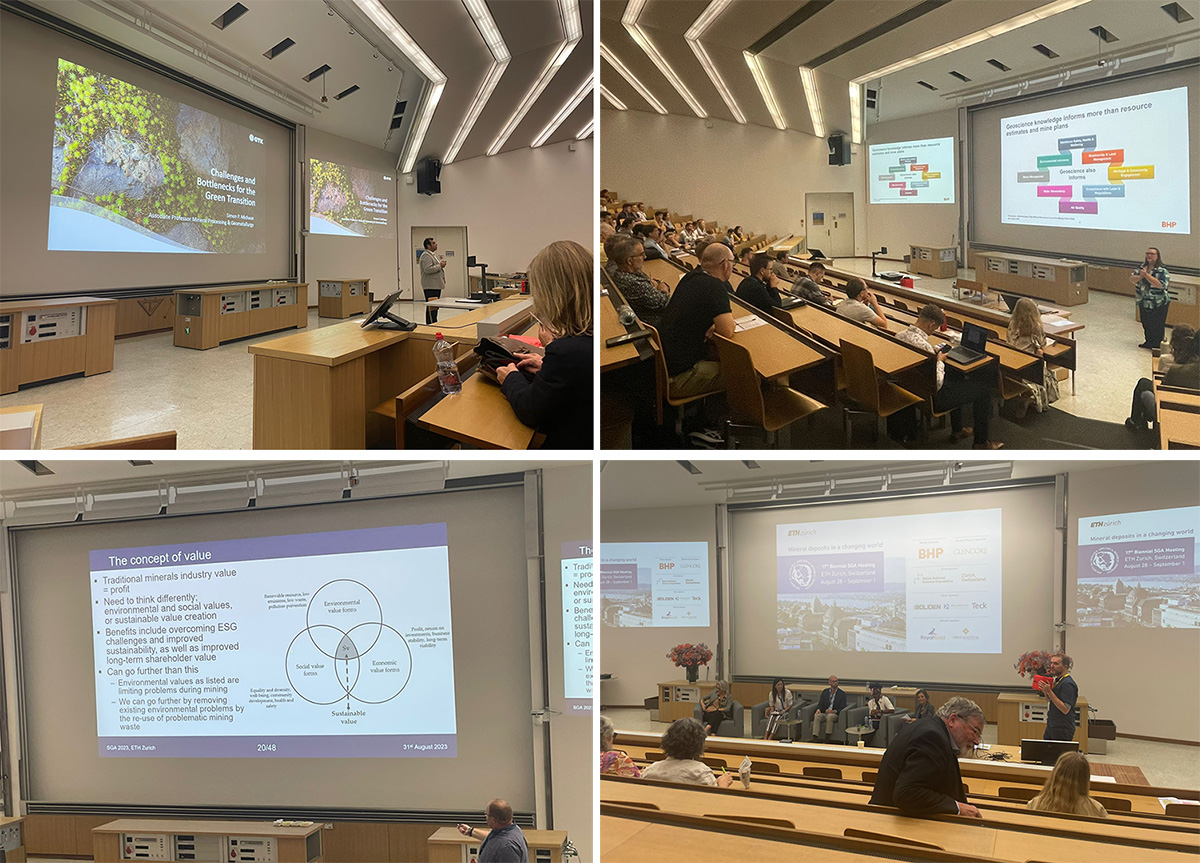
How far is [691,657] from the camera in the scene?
115 inches

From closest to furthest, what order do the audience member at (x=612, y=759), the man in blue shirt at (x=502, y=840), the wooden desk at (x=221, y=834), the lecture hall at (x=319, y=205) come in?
the lecture hall at (x=319, y=205) < the audience member at (x=612, y=759) < the man in blue shirt at (x=502, y=840) < the wooden desk at (x=221, y=834)

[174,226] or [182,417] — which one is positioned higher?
[174,226]

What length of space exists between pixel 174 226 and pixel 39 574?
2.36 meters

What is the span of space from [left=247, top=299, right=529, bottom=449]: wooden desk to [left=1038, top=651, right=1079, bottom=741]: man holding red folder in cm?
249

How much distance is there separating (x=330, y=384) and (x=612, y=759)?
176 cm

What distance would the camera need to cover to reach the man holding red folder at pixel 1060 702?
278cm

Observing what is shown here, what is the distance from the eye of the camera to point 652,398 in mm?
2340

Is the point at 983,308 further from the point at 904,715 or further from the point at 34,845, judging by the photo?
the point at 34,845

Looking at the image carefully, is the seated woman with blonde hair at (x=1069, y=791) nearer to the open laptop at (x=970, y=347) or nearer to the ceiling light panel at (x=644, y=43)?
the open laptop at (x=970, y=347)

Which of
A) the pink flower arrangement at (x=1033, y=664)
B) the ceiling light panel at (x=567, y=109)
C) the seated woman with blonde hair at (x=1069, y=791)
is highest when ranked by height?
the ceiling light panel at (x=567, y=109)

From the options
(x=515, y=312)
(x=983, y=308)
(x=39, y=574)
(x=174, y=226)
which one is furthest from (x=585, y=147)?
(x=39, y=574)

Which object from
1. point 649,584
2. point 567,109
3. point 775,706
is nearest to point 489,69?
point 567,109

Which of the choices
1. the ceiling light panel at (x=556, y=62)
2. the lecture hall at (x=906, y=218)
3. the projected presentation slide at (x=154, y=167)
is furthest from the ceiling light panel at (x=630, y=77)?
the projected presentation slide at (x=154, y=167)

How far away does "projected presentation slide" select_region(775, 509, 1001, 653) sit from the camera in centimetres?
298
